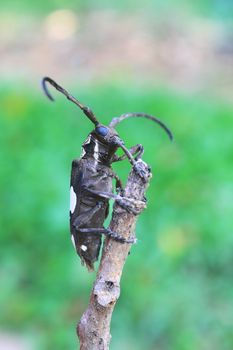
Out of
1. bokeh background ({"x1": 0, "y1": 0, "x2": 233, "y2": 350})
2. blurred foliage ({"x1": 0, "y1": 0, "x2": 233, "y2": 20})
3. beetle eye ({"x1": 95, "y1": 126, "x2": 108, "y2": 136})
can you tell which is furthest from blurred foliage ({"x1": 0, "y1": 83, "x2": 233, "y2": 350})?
blurred foliage ({"x1": 0, "y1": 0, "x2": 233, "y2": 20})

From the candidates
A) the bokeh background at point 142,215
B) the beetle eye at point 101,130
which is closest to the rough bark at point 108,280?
the beetle eye at point 101,130

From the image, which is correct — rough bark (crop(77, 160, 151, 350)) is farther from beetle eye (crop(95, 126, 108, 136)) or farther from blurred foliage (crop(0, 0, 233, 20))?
blurred foliage (crop(0, 0, 233, 20))

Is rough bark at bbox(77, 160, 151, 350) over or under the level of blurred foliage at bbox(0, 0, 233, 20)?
under

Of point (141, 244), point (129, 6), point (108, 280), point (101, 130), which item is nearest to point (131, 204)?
point (108, 280)

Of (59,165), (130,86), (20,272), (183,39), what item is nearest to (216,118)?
(130,86)

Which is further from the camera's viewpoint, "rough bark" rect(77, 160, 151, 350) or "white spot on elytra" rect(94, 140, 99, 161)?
"white spot on elytra" rect(94, 140, 99, 161)

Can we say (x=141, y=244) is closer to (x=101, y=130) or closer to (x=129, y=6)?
(x=101, y=130)

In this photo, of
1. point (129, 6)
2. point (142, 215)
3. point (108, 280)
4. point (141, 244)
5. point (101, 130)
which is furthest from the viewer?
point (129, 6)
